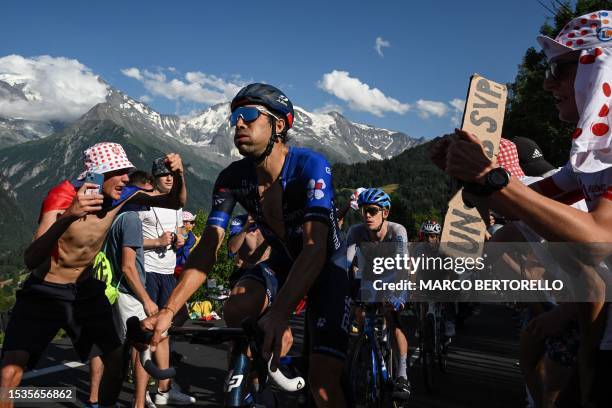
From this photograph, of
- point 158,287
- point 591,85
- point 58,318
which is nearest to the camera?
point 591,85

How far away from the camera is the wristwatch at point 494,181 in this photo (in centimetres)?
141

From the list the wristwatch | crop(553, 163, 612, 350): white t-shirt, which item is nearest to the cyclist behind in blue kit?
crop(553, 163, 612, 350): white t-shirt

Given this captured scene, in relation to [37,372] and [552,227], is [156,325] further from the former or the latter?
[37,372]

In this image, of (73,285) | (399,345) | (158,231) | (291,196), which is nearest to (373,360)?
(399,345)

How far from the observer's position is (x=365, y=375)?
4.92 meters

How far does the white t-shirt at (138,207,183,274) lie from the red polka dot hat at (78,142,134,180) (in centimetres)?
201

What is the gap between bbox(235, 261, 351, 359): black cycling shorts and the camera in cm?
306

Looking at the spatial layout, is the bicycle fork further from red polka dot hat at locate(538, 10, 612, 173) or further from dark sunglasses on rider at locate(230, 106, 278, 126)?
red polka dot hat at locate(538, 10, 612, 173)

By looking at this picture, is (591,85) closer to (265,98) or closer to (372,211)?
(265,98)

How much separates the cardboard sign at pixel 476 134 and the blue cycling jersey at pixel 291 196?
112 cm

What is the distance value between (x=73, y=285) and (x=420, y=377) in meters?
5.18

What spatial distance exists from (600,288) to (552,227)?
55cm

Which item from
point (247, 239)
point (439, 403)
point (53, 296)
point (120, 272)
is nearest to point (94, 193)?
point (53, 296)

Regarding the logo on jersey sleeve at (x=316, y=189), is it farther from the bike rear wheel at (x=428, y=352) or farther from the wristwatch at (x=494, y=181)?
the bike rear wheel at (x=428, y=352)
